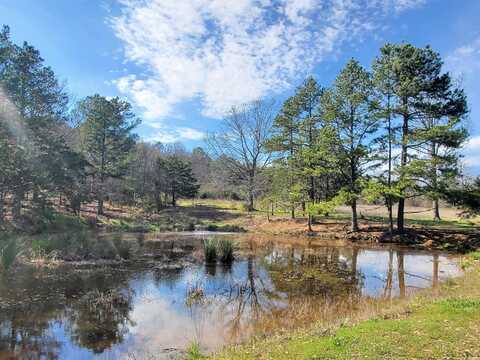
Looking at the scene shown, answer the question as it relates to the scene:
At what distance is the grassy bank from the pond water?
5.36ft

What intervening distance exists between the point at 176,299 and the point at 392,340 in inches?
251

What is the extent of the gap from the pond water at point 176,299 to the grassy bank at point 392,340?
5.36 ft

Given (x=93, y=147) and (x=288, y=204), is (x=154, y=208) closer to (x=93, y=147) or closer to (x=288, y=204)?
(x=93, y=147)

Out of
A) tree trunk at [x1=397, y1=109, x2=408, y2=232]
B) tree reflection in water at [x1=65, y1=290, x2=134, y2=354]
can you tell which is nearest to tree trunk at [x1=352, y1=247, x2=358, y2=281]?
tree trunk at [x1=397, y1=109, x2=408, y2=232]

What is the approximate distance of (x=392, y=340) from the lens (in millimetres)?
5992

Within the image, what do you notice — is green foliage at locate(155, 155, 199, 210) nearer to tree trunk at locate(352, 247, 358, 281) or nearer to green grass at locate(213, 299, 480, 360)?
tree trunk at locate(352, 247, 358, 281)

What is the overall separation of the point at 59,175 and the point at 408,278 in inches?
896

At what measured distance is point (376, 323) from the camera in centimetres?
705

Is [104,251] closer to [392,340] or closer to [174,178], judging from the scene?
[392,340]

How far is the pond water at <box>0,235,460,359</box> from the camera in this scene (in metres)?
7.38

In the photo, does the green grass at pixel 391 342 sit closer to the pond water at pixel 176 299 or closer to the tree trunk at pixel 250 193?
the pond water at pixel 176 299

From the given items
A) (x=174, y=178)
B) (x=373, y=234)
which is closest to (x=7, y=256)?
(x=373, y=234)

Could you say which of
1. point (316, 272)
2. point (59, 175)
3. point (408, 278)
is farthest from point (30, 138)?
point (408, 278)

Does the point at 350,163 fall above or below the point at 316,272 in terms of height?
above
